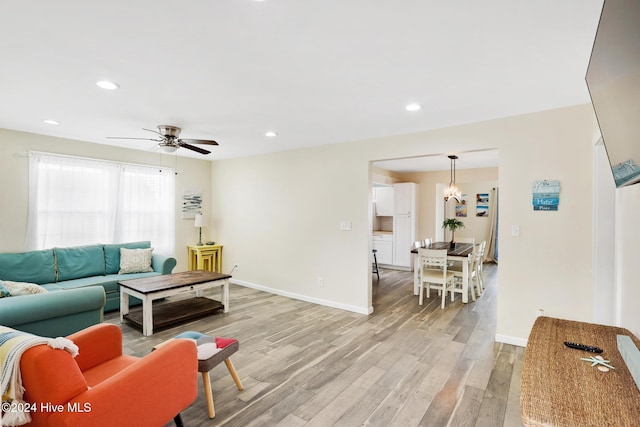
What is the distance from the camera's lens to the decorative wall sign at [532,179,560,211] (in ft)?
9.85

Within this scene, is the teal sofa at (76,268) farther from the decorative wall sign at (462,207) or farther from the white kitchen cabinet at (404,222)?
the decorative wall sign at (462,207)

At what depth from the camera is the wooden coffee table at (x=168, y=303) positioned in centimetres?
353

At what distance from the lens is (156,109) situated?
317cm

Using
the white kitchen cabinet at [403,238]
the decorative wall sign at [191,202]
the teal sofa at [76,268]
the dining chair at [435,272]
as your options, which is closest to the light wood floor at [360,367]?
the dining chair at [435,272]

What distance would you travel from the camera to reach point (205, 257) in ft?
19.5

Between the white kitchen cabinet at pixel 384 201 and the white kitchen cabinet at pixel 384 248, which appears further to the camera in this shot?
the white kitchen cabinet at pixel 384 201

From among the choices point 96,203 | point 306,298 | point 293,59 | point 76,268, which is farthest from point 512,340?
point 96,203

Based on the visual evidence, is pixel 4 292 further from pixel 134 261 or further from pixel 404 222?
pixel 404 222

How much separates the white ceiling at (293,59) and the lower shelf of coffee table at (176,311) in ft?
7.65

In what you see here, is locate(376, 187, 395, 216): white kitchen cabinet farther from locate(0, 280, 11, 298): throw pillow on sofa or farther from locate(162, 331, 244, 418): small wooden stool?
locate(0, 280, 11, 298): throw pillow on sofa

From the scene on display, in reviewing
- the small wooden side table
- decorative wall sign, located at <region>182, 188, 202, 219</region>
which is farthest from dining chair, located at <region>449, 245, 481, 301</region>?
decorative wall sign, located at <region>182, 188, 202, 219</region>

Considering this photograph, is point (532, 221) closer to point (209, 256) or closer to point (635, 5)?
point (635, 5)

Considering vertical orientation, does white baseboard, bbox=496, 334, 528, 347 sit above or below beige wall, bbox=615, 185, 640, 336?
below

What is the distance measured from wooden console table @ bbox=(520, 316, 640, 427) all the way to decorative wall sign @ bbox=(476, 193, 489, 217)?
7.73 metres
